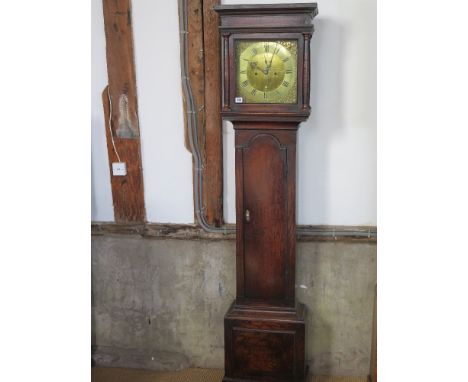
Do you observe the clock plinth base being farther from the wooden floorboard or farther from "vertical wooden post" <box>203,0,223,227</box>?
"vertical wooden post" <box>203,0,223,227</box>

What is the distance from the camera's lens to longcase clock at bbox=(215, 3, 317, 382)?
2.24 metres

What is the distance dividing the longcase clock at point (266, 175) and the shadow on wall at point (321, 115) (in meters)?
0.29

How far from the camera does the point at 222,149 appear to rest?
2.72 meters

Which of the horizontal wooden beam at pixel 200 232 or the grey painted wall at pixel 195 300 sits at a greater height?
the horizontal wooden beam at pixel 200 232

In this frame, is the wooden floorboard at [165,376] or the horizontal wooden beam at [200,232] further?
the wooden floorboard at [165,376]

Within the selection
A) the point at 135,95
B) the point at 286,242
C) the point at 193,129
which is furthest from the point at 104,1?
the point at 286,242

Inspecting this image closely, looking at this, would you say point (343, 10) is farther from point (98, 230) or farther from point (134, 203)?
point (98, 230)

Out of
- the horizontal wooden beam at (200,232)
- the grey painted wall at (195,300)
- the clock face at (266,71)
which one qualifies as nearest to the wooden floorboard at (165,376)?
the grey painted wall at (195,300)

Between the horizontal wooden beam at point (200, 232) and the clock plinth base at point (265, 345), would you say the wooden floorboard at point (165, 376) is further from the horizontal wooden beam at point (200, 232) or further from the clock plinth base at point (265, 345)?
the horizontal wooden beam at point (200, 232)

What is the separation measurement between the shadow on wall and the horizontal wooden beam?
65 millimetres

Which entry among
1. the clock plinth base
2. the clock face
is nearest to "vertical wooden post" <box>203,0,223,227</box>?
the clock face

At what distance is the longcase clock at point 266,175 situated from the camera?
2236 mm

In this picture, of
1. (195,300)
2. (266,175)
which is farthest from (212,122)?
(195,300)

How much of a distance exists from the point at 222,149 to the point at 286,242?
0.63 meters
